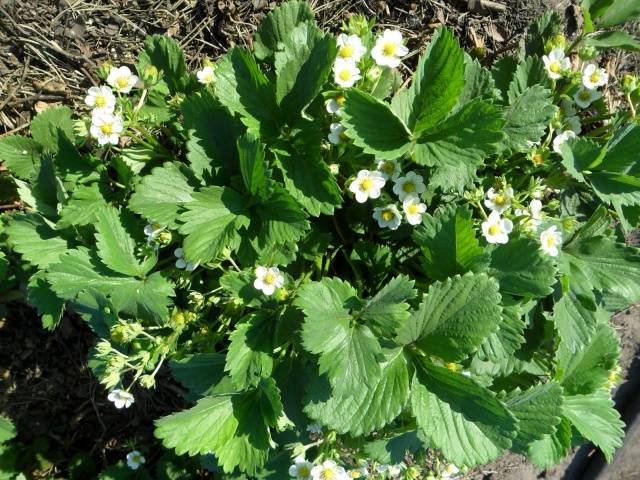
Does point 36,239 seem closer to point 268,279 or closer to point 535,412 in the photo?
point 268,279

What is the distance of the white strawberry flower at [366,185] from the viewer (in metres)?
1.99

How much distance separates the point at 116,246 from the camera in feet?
7.06

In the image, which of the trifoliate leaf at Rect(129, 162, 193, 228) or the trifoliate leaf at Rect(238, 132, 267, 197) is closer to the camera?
the trifoliate leaf at Rect(238, 132, 267, 197)

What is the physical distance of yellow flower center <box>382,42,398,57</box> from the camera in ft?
6.31

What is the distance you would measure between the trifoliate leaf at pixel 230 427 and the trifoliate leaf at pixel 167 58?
1.41 metres

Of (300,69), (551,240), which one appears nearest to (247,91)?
(300,69)

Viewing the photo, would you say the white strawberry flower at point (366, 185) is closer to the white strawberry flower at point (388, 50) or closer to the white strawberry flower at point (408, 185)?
the white strawberry flower at point (408, 185)

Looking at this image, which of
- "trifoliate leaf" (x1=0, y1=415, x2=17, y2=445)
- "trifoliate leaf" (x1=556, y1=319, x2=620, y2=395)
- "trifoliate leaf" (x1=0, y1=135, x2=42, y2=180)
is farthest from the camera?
"trifoliate leaf" (x1=0, y1=415, x2=17, y2=445)

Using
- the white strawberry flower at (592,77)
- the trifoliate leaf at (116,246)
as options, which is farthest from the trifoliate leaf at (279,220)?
the white strawberry flower at (592,77)

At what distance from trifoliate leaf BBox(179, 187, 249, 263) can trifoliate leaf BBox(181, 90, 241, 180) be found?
0.46 feet

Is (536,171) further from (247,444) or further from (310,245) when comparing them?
(247,444)

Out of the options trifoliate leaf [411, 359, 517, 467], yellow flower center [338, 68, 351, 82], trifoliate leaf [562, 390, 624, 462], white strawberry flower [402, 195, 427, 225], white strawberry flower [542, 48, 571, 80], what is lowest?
trifoliate leaf [562, 390, 624, 462]

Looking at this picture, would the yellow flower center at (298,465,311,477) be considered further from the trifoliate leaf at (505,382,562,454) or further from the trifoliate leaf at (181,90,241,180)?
the trifoliate leaf at (181,90,241,180)

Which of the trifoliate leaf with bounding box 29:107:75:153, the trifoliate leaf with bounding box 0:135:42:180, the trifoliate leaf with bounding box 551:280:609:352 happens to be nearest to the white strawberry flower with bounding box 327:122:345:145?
the trifoliate leaf with bounding box 551:280:609:352
